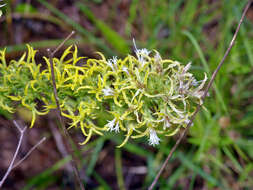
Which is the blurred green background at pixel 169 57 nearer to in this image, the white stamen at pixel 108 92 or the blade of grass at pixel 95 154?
the blade of grass at pixel 95 154

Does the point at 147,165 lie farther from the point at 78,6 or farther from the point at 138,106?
the point at 78,6

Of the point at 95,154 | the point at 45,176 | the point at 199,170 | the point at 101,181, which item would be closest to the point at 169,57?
the point at 199,170

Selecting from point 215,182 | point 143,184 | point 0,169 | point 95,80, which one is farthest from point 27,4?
point 215,182

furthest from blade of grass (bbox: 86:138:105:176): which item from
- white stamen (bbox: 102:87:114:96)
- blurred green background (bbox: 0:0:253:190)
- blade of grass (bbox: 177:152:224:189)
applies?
white stamen (bbox: 102:87:114:96)

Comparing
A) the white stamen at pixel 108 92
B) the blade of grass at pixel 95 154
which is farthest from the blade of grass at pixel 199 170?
the white stamen at pixel 108 92

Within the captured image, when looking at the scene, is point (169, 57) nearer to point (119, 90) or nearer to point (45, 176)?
point (119, 90)

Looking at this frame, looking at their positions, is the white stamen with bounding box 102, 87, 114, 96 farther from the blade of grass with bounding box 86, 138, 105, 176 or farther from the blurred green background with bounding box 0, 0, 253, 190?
the blade of grass with bounding box 86, 138, 105, 176

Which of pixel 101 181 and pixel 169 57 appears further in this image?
pixel 101 181

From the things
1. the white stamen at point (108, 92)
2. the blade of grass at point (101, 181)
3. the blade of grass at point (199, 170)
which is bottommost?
the blade of grass at point (101, 181)
